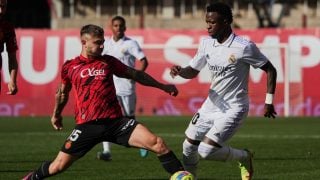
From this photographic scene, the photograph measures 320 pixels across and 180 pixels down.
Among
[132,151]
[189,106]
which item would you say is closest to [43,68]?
[189,106]

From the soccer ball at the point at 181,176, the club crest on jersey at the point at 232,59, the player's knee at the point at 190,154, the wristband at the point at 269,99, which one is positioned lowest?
the player's knee at the point at 190,154

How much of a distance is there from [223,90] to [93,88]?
1.96 m

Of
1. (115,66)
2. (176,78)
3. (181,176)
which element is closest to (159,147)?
(181,176)

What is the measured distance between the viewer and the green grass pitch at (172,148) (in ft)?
42.7

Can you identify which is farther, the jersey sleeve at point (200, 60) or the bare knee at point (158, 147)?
the jersey sleeve at point (200, 60)

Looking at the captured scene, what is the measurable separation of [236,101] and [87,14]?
32.1 m

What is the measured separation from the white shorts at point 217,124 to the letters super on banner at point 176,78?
64.3ft

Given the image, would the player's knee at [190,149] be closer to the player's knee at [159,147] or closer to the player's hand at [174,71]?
the player's hand at [174,71]

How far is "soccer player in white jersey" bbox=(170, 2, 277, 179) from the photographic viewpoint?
10.8 metres

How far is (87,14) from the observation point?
42.5 meters

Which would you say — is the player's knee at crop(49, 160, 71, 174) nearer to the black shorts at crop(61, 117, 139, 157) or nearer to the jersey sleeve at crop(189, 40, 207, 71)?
the black shorts at crop(61, 117, 139, 157)

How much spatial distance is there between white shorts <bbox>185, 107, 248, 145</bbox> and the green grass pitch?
5.69 ft

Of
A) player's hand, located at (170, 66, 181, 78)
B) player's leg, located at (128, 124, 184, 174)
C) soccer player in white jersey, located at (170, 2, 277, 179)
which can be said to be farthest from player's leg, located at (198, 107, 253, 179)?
player's leg, located at (128, 124, 184, 174)

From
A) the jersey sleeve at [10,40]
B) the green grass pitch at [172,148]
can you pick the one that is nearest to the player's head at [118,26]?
the green grass pitch at [172,148]
